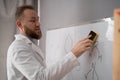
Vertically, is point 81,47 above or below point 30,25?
below

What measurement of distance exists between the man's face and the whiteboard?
0.93ft

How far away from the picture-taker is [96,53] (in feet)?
5.05

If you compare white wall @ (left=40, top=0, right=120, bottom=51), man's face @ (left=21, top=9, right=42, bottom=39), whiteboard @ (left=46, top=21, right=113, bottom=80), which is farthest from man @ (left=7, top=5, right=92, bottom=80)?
white wall @ (left=40, top=0, right=120, bottom=51)

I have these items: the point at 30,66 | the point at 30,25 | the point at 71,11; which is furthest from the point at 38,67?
the point at 71,11

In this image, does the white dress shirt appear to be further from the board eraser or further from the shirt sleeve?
the board eraser

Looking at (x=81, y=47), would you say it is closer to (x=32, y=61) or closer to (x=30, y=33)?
(x=32, y=61)

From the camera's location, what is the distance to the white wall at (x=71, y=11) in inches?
62.5

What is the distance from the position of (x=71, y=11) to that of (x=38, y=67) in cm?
75

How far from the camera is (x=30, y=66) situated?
1.37m


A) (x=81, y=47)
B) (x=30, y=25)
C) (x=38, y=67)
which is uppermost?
(x=30, y=25)

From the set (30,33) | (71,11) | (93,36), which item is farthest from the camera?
(71,11)

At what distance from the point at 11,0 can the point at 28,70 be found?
136cm

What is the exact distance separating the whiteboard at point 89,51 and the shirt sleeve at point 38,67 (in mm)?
208

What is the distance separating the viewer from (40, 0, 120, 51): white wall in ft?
5.21
